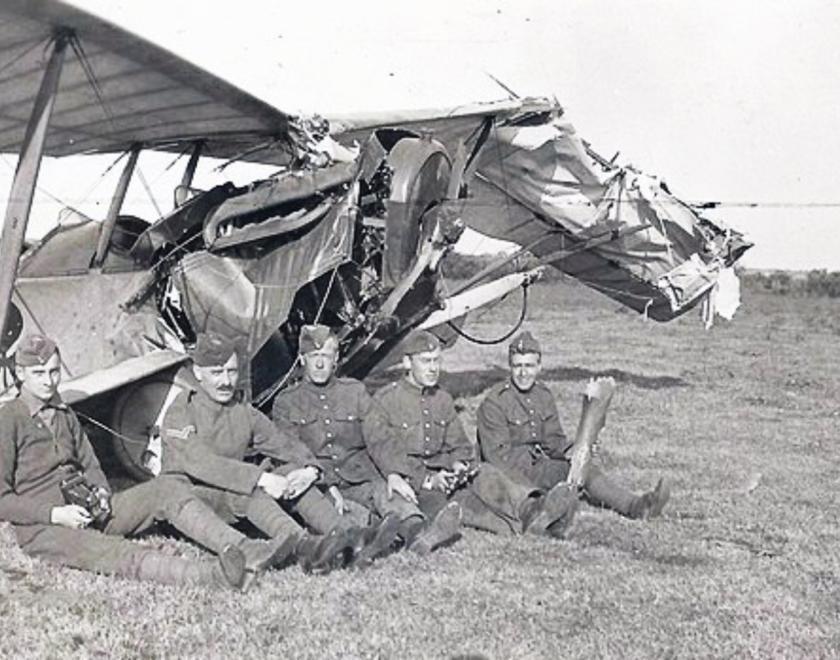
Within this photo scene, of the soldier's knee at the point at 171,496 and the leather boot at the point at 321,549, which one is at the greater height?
the soldier's knee at the point at 171,496

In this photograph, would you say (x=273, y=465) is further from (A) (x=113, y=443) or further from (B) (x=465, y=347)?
(B) (x=465, y=347)

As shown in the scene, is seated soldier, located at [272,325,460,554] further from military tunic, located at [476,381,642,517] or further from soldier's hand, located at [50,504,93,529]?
soldier's hand, located at [50,504,93,529]

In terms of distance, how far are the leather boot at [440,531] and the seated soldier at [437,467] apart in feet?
0.05

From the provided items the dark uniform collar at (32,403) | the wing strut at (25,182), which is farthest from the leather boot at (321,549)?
the wing strut at (25,182)

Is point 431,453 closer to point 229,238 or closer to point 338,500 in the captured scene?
point 338,500

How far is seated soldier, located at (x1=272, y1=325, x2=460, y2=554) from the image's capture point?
6.77m

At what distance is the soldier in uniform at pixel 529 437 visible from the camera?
23.2 ft

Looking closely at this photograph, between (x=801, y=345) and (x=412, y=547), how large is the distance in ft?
61.3

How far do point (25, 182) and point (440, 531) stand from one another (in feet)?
9.79

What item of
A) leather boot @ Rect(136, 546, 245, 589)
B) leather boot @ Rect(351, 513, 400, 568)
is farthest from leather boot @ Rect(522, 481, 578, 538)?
leather boot @ Rect(136, 546, 245, 589)

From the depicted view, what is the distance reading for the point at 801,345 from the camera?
2270 cm

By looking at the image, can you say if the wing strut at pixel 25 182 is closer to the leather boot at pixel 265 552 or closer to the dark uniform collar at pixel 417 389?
the leather boot at pixel 265 552

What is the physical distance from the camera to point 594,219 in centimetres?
1066

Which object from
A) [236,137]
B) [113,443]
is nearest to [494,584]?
[113,443]
